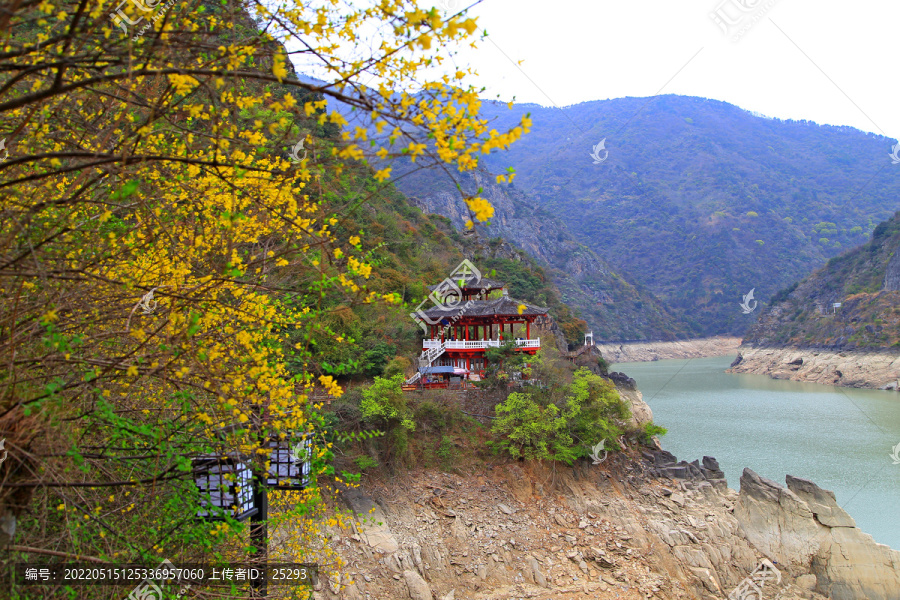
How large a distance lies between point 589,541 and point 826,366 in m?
40.8

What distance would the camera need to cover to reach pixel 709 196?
9044 centimetres

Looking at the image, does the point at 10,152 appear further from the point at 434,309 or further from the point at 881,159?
the point at 881,159

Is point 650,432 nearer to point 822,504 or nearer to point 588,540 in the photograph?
point 822,504

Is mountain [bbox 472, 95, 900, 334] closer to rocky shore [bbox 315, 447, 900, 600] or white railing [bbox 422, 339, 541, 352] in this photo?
white railing [bbox 422, 339, 541, 352]

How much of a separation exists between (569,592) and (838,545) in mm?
6827

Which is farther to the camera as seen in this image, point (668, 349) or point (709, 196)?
point (709, 196)

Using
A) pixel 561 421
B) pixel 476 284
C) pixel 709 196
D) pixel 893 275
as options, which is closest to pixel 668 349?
pixel 893 275

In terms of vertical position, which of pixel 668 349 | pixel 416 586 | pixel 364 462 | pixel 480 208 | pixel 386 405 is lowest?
pixel 668 349

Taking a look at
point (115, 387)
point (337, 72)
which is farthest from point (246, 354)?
point (337, 72)

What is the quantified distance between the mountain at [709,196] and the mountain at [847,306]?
1778cm

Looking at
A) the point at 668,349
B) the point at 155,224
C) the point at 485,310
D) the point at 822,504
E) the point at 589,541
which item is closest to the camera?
the point at 155,224

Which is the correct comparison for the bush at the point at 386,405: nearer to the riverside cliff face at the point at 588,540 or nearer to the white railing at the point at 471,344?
the riverside cliff face at the point at 588,540

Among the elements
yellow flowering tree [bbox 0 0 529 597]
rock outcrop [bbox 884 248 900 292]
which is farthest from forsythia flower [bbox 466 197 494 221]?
rock outcrop [bbox 884 248 900 292]

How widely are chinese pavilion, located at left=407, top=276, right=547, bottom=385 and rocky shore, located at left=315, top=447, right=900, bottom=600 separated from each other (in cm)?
359
